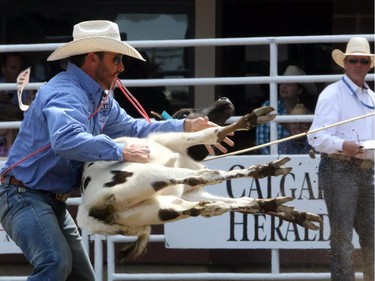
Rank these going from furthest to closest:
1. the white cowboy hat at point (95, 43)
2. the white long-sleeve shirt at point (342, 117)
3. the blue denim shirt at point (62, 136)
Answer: the white long-sleeve shirt at point (342, 117), the white cowboy hat at point (95, 43), the blue denim shirt at point (62, 136)

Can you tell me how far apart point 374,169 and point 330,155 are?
31 centimetres

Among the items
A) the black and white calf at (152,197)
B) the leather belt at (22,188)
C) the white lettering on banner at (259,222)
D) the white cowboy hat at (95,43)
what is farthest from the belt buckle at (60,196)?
the white lettering on banner at (259,222)

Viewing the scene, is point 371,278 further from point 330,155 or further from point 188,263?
point 188,263

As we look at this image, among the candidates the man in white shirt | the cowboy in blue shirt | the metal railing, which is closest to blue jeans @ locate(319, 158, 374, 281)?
the man in white shirt

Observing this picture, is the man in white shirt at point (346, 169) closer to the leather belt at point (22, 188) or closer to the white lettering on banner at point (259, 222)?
the white lettering on banner at point (259, 222)

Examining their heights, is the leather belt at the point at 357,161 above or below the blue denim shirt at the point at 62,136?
below

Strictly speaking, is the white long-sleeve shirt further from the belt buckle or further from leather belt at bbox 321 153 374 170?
the belt buckle

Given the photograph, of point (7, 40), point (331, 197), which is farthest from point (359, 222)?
point (7, 40)

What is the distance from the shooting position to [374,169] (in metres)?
7.63

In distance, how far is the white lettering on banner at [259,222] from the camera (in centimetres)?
795

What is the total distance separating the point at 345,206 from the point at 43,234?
109 inches

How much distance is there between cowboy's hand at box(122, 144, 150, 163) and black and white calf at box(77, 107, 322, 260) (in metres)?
0.03

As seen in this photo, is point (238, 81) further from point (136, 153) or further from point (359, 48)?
point (136, 153)

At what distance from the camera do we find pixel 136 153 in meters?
5.29
